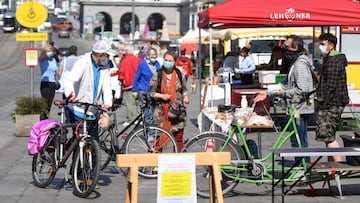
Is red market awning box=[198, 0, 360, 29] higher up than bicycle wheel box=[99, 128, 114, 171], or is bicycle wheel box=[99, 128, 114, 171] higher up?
red market awning box=[198, 0, 360, 29]

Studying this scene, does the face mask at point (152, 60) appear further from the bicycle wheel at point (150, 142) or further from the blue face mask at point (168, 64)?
the bicycle wheel at point (150, 142)

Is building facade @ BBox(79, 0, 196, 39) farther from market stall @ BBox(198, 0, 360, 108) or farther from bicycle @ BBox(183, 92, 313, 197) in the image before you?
bicycle @ BBox(183, 92, 313, 197)

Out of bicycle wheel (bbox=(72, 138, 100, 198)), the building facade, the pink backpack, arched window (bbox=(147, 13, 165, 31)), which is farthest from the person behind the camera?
arched window (bbox=(147, 13, 165, 31))

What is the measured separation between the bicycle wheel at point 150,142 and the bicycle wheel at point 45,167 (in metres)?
1.09


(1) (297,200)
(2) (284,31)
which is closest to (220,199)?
(1) (297,200)

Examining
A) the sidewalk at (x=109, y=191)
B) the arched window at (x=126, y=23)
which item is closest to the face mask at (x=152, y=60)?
the sidewalk at (x=109, y=191)

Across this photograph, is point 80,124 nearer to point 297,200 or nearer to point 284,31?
point 297,200

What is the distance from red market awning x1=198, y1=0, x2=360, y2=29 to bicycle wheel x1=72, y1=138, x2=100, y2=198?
15.1 ft

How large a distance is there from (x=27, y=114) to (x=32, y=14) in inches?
134

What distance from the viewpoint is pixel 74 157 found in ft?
32.2

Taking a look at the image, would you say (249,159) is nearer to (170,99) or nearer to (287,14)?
(170,99)

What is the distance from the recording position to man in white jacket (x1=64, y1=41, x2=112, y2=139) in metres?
10.2

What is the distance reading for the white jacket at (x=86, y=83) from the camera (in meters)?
10.2

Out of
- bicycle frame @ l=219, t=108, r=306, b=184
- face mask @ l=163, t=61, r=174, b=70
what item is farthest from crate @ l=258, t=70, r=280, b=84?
bicycle frame @ l=219, t=108, r=306, b=184
